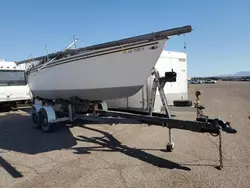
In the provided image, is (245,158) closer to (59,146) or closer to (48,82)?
(59,146)

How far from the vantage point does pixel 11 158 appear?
5.49 meters

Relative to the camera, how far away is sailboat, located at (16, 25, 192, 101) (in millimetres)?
5496

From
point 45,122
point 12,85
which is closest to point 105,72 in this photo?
point 45,122

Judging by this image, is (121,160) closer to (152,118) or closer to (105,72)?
(152,118)

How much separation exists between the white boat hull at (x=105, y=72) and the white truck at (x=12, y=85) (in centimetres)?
681

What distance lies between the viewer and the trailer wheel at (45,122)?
7.85 meters

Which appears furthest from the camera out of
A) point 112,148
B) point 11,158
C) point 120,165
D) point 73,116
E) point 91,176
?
point 73,116

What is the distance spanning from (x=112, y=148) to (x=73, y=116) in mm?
2222

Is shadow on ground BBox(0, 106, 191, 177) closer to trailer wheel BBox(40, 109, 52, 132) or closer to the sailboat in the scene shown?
trailer wheel BBox(40, 109, 52, 132)

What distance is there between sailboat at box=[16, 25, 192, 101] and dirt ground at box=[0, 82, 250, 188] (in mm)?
1381

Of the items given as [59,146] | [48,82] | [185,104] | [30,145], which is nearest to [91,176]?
[59,146]

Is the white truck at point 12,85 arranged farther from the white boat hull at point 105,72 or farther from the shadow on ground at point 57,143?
the white boat hull at point 105,72

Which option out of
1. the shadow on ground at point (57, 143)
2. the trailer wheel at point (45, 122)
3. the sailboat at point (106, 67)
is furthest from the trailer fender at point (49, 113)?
the sailboat at point (106, 67)

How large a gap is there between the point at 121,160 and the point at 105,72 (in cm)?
239
